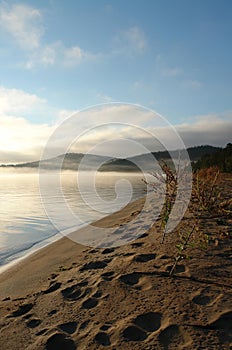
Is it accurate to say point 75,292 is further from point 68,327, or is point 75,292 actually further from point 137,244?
point 137,244

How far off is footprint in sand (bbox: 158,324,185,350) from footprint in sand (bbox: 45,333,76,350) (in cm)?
90

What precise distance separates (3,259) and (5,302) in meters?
3.22

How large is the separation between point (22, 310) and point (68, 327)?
3.18 feet

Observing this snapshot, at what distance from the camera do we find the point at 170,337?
350 cm

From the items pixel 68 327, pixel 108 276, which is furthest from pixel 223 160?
pixel 68 327

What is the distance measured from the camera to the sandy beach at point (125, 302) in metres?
3.57

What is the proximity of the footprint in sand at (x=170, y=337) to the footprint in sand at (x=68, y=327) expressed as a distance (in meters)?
0.98

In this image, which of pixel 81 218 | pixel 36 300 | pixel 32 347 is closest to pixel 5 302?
pixel 36 300

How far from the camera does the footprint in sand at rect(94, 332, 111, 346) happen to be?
11.6ft

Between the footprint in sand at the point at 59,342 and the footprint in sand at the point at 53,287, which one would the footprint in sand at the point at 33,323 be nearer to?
the footprint in sand at the point at 59,342

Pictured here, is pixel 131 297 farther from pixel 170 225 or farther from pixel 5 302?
pixel 170 225

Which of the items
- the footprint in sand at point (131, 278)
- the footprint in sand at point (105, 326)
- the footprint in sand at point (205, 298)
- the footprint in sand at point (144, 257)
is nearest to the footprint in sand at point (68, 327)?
the footprint in sand at point (105, 326)

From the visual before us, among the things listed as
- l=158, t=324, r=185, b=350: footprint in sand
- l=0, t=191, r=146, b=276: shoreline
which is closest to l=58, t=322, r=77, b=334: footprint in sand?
l=158, t=324, r=185, b=350: footprint in sand

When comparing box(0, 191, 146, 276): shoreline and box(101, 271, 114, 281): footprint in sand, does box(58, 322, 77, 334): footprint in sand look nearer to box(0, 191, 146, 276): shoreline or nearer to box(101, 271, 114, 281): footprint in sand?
box(101, 271, 114, 281): footprint in sand
